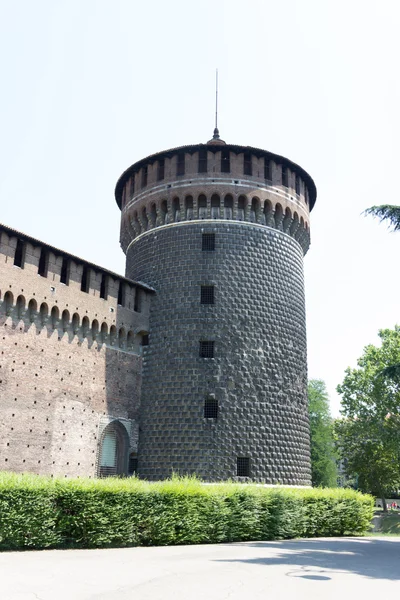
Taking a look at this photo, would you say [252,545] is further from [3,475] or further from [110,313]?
[110,313]

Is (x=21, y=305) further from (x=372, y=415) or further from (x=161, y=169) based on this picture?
(x=372, y=415)

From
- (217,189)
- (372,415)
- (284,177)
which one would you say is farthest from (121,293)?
(372,415)

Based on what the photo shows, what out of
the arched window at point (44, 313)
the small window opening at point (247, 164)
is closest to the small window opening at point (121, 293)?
the arched window at point (44, 313)

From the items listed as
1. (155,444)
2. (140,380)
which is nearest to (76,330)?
(140,380)

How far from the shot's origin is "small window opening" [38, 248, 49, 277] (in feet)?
68.0

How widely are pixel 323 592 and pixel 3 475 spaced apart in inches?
331

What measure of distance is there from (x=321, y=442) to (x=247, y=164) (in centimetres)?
2817

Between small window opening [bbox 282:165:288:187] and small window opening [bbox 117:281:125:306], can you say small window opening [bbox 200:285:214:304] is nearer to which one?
small window opening [bbox 117:281:125:306]

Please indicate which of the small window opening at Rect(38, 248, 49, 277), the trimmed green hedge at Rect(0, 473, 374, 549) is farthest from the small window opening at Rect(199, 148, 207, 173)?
the trimmed green hedge at Rect(0, 473, 374, 549)

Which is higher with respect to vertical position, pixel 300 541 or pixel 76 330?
pixel 76 330

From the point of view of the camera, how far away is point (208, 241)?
24.3 meters

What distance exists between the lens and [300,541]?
17047 mm

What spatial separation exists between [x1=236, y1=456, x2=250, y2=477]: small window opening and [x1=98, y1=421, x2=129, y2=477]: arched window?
4628 millimetres

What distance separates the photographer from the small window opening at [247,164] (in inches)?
981
